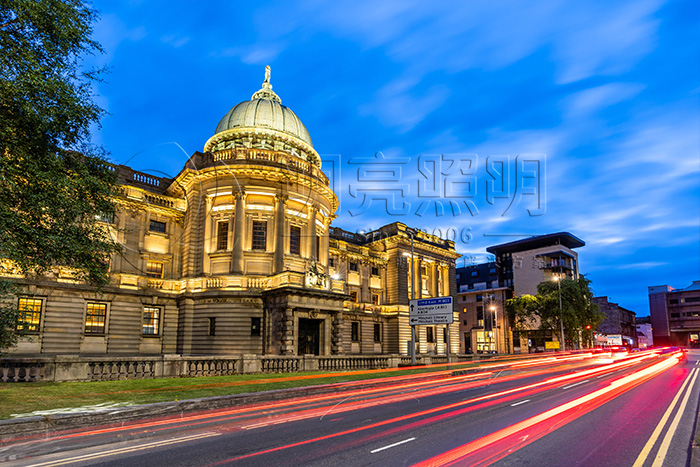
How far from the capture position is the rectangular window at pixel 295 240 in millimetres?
41438

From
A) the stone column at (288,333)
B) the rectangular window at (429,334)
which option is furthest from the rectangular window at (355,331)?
the stone column at (288,333)

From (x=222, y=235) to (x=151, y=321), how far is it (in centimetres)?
918

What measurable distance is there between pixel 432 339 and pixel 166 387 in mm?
48603

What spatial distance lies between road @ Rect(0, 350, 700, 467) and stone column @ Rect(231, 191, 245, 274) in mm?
23101

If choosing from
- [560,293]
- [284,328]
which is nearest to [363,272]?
[284,328]

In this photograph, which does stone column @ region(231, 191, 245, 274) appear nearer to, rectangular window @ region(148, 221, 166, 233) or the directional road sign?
rectangular window @ region(148, 221, 166, 233)

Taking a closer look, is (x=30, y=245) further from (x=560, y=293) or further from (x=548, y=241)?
(x=548, y=241)

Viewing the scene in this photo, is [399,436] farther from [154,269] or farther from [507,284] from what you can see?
[507,284]

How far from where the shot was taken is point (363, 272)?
5884 centimetres

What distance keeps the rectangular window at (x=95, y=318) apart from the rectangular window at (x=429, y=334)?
3989 cm

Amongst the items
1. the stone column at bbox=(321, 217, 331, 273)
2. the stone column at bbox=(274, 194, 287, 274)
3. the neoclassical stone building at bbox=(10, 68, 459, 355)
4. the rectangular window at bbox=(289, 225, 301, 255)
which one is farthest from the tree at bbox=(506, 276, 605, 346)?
the stone column at bbox=(274, 194, 287, 274)

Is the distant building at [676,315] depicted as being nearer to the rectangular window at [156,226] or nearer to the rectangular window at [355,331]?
the rectangular window at [355,331]

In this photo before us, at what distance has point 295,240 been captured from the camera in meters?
41.9

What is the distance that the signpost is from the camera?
28.7 metres
